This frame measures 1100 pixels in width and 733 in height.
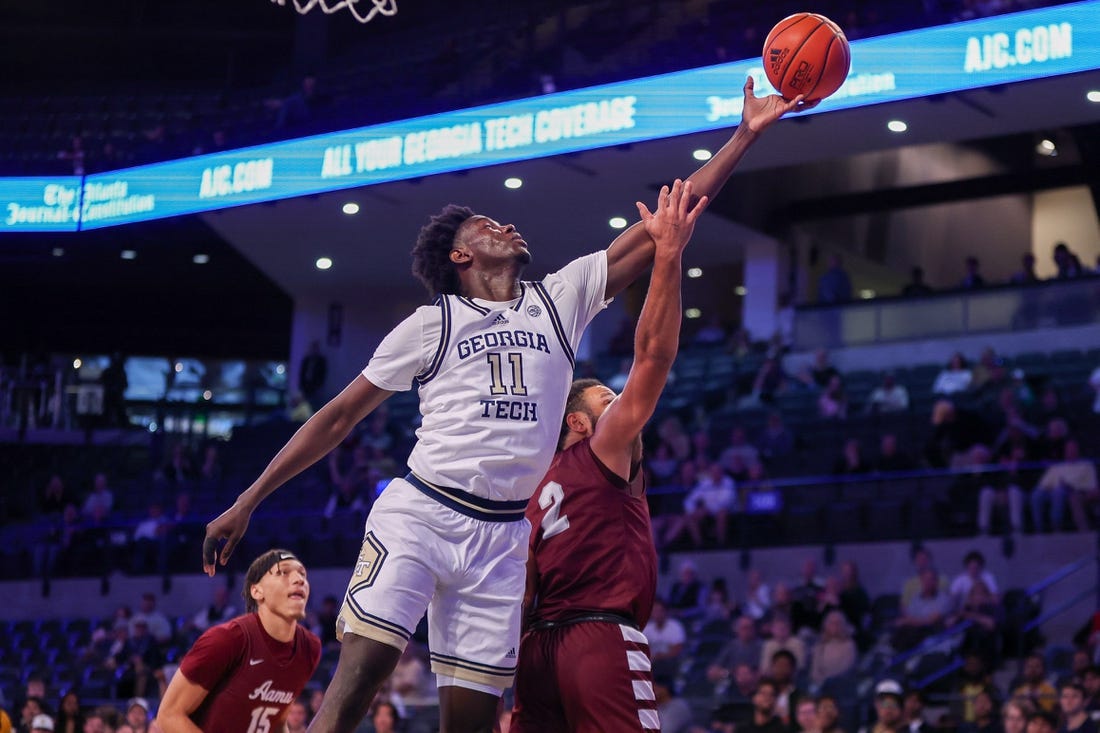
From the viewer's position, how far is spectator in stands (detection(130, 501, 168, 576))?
64.6 feet

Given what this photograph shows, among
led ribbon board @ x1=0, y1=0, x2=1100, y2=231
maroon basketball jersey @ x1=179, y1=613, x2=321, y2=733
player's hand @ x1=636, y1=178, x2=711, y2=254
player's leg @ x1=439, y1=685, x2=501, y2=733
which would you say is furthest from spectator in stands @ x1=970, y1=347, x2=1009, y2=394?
player's leg @ x1=439, y1=685, x2=501, y2=733

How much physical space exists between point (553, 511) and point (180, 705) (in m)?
1.89

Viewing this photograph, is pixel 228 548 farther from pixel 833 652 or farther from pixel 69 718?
pixel 69 718

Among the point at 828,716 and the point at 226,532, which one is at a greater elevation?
the point at 226,532

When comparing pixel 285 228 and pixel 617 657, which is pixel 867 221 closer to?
pixel 285 228

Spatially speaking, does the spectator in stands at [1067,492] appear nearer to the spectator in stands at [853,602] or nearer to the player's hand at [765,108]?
the spectator in stands at [853,602]

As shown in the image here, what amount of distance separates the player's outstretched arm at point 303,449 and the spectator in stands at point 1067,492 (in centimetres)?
1048

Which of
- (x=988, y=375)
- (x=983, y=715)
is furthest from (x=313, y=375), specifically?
(x=983, y=715)

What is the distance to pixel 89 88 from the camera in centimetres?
3058

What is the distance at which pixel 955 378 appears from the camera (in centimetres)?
1711

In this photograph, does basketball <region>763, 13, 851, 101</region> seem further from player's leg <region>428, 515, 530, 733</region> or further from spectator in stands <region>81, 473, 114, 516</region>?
spectator in stands <region>81, 473, 114, 516</region>

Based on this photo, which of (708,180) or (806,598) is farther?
(806,598)

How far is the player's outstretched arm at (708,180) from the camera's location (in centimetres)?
477

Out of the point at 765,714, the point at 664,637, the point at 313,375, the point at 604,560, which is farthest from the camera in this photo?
the point at 313,375
